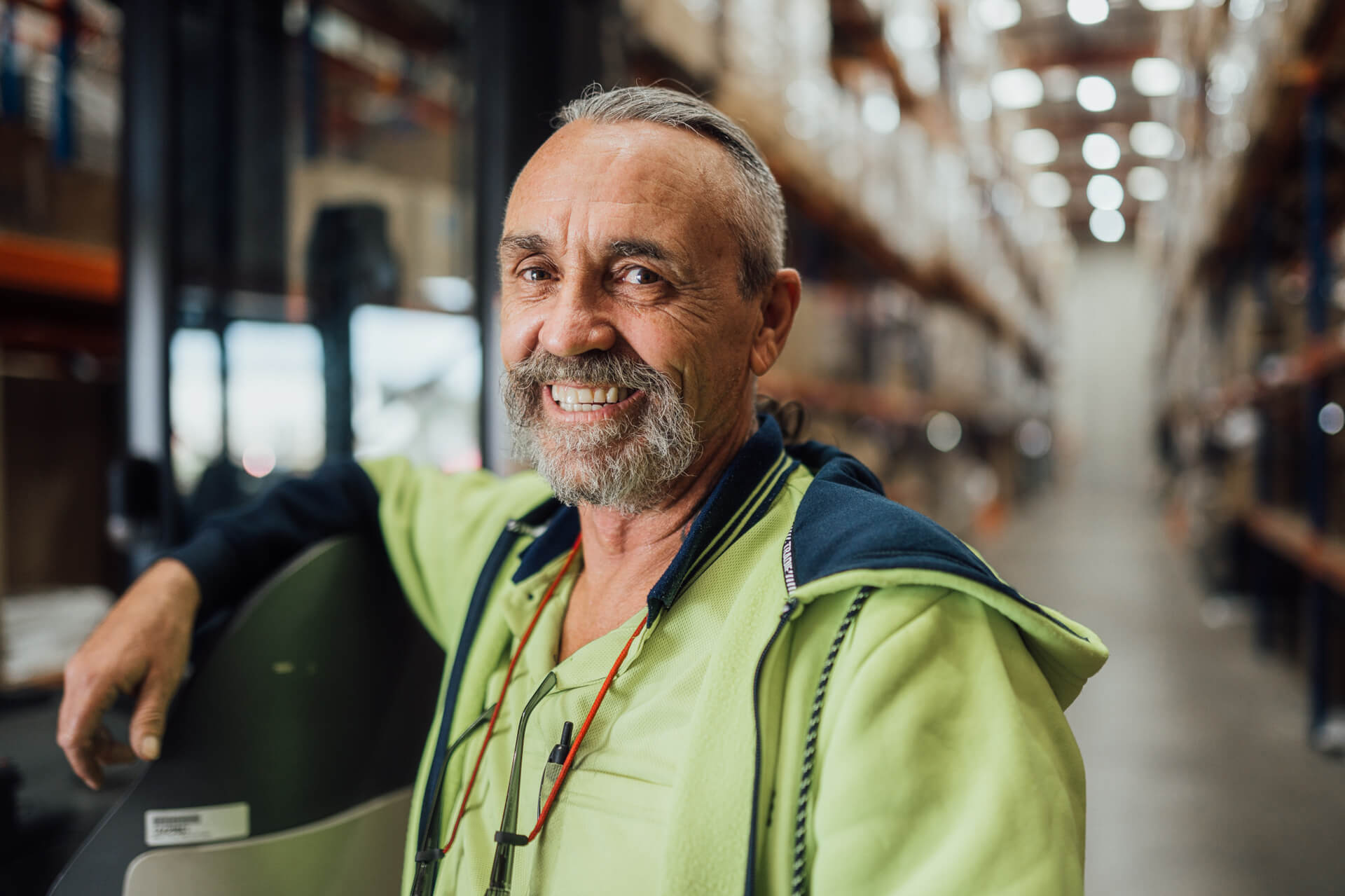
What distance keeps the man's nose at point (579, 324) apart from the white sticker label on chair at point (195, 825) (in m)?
0.83

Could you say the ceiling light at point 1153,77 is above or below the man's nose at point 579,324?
above

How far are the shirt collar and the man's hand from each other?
0.74 metres

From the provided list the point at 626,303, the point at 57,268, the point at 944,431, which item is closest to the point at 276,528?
the point at 626,303

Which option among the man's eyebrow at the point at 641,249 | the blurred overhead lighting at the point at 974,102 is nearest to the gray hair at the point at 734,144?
the man's eyebrow at the point at 641,249

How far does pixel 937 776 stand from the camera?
97 centimetres

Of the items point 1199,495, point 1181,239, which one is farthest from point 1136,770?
point 1181,239

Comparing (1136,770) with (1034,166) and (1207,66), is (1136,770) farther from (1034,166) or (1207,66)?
(1034,166)

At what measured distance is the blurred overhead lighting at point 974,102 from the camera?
8469mm

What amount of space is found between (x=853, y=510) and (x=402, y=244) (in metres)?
2.19

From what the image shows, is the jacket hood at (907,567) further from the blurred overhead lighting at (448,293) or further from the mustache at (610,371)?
the blurred overhead lighting at (448,293)

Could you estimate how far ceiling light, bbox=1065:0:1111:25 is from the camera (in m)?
10.7

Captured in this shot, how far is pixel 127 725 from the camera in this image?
62.0 inches

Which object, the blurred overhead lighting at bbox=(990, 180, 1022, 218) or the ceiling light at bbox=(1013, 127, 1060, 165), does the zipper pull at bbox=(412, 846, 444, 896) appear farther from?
the ceiling light at bbox=(1013, 127, 1060, 165)

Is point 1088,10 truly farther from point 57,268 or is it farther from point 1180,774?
point 57,268
